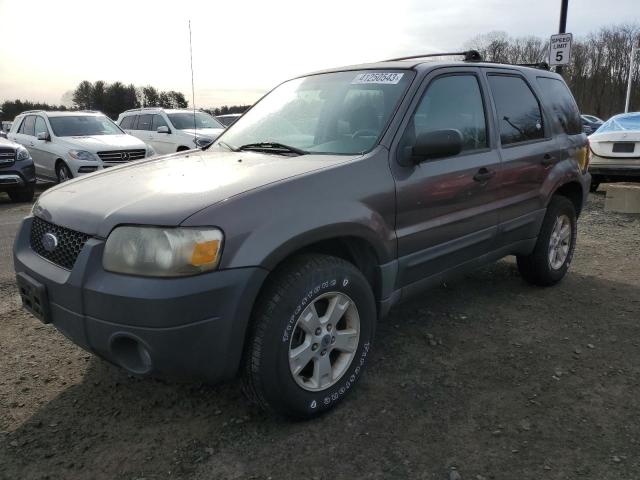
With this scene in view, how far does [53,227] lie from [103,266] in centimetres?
58

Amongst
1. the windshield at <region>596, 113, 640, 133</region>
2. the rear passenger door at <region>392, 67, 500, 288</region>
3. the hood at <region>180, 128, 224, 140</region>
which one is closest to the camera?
the rear passenger door at <region>392, 67, 500, 288</region>

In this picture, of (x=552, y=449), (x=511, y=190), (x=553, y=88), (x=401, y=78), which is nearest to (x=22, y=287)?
(x=401, y=78)

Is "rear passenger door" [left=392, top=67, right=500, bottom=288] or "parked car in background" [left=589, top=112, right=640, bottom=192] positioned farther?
"parked car in background" [left=589, top=112, right=640, bottom=192]

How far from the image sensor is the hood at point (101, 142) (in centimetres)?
1051

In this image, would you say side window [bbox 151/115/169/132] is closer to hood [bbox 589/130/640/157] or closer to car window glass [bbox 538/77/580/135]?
hood [bbox 589/130/640/157]

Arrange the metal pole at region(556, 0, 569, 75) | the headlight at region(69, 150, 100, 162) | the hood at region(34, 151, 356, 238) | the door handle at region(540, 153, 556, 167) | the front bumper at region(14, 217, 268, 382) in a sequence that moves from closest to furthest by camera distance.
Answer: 1. the front bumper at region(14, 217, 268, 382)
2. the hood at region(34, 151, 356, 238)
3. the door handle at region(540, 153, 556, 167)
4. the headlight at region(69, 150, 100, 162)
5. the metal pole at region(556, 0, 569, 75)

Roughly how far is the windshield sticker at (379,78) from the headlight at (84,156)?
828cm

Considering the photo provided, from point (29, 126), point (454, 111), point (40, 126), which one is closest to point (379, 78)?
point (454, 111)

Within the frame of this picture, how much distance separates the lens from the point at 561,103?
Answer: 15.1ft

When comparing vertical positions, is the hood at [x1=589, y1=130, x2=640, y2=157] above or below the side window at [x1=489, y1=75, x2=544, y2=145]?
below

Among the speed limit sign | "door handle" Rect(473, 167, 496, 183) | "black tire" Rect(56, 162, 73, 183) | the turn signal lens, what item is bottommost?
"black tire" Rect(56, 162, 73, 183)

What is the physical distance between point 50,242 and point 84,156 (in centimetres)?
860

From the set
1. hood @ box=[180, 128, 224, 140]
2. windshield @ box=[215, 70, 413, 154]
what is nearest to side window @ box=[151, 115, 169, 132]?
hood @ box=[180, 128, 224, 140]

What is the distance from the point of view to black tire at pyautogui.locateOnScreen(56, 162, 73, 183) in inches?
418
